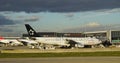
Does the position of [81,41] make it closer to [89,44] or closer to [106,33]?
[89,44]

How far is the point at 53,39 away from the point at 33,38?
26.9 feet

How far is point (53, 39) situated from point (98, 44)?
18736mm

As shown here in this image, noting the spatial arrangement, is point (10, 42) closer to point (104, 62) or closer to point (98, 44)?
point (98, 44)

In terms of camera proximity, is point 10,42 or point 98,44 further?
point 10,42

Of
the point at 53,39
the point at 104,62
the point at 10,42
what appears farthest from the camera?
the point at 10,42

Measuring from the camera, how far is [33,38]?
110250mm

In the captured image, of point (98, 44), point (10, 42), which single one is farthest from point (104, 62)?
point (10, 42)

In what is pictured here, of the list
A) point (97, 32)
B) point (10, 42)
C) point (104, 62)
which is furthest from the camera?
point (97, 32)

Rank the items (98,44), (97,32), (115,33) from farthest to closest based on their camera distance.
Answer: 1. (97,32)
2. (115,33)
3. (98,44)

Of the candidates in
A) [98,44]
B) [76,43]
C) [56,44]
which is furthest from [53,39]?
[98,44]

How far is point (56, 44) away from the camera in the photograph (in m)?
106

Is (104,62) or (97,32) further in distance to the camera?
(97,32)

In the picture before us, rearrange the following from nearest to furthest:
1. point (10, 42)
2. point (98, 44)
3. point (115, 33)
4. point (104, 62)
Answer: point (104, 62) < point (98, 44) < point (10, 42) < point (115, 33)

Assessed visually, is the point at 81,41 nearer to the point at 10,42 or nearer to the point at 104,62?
the point at 10,42
